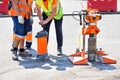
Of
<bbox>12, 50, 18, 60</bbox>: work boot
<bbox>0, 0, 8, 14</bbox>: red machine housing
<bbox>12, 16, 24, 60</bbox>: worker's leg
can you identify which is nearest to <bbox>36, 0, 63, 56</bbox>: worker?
<bbox>12, 16, 24, 60</bbox>: worker's leg

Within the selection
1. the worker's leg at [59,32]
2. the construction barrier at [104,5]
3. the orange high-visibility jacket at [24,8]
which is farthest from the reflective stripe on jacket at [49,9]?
the construction barrier at [104,5]

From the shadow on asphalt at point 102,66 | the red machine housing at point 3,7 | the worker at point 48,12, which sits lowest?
the shadow on asphalt at point 102,66

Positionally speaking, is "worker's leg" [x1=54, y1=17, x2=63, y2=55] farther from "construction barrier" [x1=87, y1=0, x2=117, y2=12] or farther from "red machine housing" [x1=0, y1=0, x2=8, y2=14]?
"construction barrier" [x1=87, y1=0, x2=117, y2=12]

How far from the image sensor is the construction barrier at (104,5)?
1808 cm

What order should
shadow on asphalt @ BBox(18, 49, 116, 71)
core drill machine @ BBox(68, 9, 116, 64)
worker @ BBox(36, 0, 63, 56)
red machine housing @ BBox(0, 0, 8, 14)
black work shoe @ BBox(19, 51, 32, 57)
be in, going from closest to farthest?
shadow on asphalt @ BBox(18, 49, 116, 71)
core drill machine @ BBox(68, 9, 116, 64)
worker @ BBox(36, 0, 63, 56)
black work shoe @ BBox(19, 51, 32, 57)
red machine housing @ BBox(0, 0, 8, 14)

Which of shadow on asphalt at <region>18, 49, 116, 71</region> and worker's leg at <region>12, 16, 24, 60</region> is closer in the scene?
shadow on asphalt at <region>18, 49, 116, 71</region>

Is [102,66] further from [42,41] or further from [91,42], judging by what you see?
[42,41]

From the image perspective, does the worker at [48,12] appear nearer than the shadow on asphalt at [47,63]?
No

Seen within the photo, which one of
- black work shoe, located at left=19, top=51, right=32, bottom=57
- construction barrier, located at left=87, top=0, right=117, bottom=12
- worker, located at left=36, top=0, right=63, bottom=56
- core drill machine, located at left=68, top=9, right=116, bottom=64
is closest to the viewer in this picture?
core drill machine, located at left=68, top=9, right=116, bottom=64

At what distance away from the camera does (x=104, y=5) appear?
18.2 meters

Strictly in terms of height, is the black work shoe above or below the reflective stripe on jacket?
below

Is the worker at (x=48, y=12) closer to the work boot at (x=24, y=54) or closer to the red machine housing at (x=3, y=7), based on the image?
the work boot at (x=24, y=54)

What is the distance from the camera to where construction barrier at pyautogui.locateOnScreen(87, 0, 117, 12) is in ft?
59.3

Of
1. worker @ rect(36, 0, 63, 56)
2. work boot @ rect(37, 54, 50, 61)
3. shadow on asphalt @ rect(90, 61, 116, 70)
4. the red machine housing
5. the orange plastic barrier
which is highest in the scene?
the red machine housing
